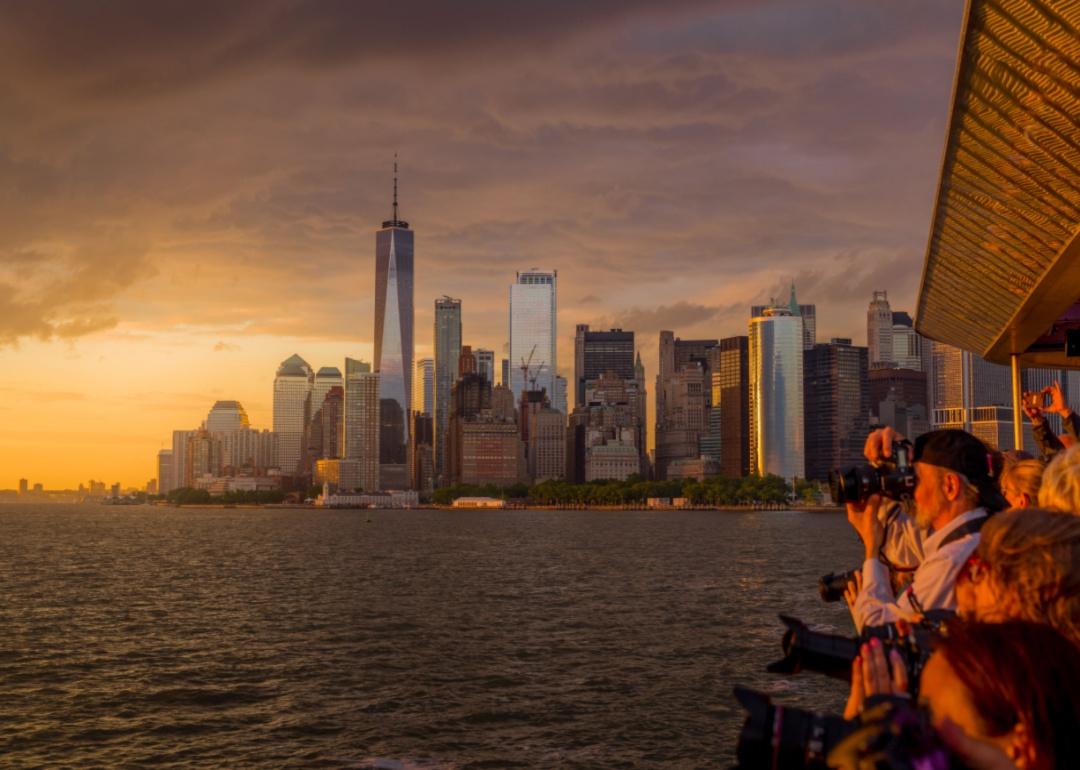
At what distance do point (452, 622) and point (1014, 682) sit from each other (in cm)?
3357

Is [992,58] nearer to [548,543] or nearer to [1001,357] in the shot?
[1001,357]

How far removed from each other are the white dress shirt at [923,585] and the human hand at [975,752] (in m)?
2.08

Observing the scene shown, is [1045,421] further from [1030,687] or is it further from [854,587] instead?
[1030,687]

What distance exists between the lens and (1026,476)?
19.7 ft

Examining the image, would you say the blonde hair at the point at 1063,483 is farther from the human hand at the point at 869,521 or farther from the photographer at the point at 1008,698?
the photographer at the point at 1008,698

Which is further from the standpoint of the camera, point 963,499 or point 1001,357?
point 1001,357

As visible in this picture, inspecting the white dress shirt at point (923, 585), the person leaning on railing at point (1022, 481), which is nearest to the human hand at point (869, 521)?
the white dress shirt at point (923, 585)

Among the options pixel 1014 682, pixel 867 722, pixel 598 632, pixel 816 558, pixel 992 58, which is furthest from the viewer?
pixel 816 558

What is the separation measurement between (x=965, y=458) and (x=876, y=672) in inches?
103

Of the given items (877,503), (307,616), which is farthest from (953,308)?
(877,503)

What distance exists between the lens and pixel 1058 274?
924 inches

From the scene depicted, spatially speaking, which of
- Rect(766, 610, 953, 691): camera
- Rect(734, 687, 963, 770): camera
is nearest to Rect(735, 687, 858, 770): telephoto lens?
Rect(734, 687, 963, 770): camera

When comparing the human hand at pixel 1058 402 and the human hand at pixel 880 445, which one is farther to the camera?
the human hand at pixel 1058 402

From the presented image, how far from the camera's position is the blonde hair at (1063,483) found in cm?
427
